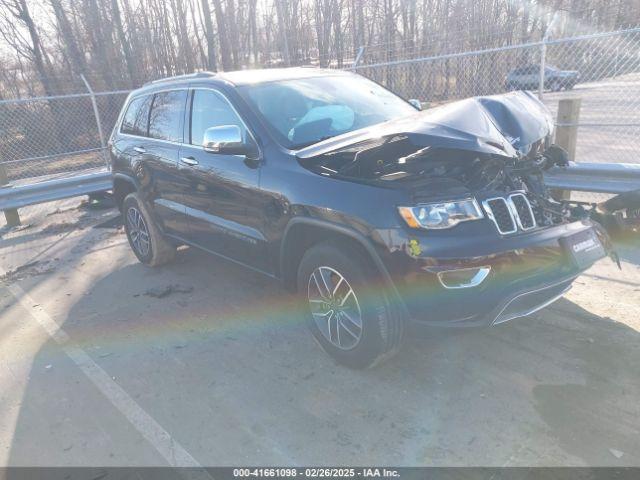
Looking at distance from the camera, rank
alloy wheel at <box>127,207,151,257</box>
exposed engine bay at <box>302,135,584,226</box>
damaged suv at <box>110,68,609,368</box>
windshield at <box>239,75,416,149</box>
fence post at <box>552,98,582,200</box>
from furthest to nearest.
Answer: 1. fence post at <box>552,98,582,200</box>
2. alloy wheel at <box>127,207,151,257</box>
3. windshield at <box>239,75,416,149</box>
4. exposed engine bay at <box>302,135,584,226</box>
5. damaged suv at <box>110,68,609,368</box>

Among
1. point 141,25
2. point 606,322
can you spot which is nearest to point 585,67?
point 606,322

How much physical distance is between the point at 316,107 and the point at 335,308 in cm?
169

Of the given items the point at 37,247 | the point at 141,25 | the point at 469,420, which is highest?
the point at 141,25

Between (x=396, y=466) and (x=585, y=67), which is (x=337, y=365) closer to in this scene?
(x=396, y=466)

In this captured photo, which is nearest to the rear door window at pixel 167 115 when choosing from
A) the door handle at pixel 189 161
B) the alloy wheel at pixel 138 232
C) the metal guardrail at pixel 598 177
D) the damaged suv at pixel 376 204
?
the damaged suv at pixel 376 204

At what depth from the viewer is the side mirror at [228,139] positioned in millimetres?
3727

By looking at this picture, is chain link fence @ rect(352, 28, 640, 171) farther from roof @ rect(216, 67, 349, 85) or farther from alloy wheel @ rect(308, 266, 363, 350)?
alloy wheel @ rect(308, 266, 363, 350)

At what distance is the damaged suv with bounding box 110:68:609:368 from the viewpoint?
2.88 m

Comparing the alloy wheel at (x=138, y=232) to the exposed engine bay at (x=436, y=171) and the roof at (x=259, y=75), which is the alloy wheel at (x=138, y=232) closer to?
the roof at (x=259, y=75)

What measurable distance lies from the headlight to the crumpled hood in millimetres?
337

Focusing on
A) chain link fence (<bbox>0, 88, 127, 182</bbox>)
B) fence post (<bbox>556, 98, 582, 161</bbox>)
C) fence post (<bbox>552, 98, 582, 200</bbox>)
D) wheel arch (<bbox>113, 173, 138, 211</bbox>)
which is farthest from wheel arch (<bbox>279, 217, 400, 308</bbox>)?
chain link fence (<bbox>0, 88, 127, 182</bbox>)

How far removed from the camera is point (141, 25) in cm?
2123

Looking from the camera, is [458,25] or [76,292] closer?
[76,292]

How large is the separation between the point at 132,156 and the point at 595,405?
474 centimetres
